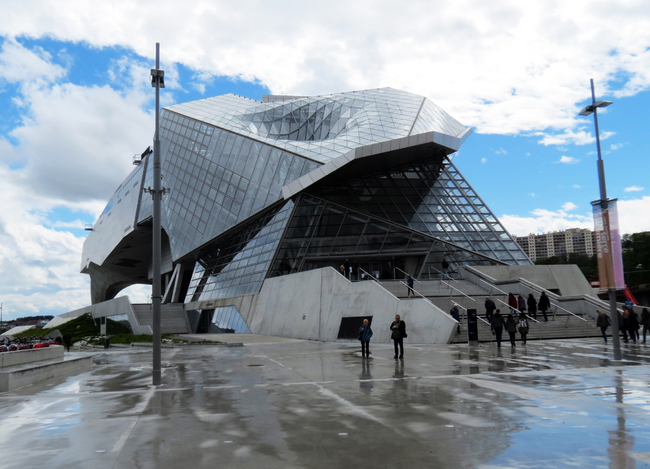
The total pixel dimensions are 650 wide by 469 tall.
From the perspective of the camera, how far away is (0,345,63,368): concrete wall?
1452 centimetres

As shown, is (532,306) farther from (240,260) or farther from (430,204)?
(240,260)

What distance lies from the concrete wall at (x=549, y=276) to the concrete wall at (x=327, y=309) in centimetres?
1071

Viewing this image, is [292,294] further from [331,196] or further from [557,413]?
[557,413]

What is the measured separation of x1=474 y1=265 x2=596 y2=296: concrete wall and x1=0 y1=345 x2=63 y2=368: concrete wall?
23470 mm

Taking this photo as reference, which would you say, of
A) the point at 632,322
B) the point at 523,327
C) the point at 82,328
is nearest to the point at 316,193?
the point at 523,327

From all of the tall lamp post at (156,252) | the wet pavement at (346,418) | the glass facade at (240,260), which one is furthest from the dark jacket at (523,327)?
the glass facade at (240,260)

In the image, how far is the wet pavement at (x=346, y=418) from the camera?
5.54 m

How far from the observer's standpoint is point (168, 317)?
4325cm

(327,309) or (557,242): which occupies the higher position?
(557,242)

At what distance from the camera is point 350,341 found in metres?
24.7

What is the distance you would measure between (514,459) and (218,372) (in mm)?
9825

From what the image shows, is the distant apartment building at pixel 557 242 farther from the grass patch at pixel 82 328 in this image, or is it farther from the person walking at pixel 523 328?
the person walking at pixel 523 328

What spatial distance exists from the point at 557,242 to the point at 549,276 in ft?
419

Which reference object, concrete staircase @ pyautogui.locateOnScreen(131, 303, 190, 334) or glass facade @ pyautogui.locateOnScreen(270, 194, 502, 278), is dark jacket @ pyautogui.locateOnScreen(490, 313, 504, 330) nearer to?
glass facade @ pyautogui.locateOnScreen(270, 194, 502, 278)
